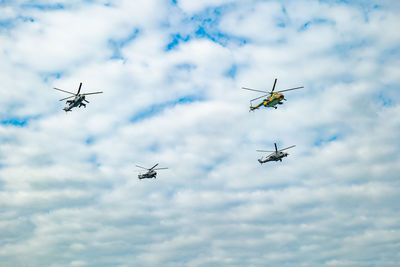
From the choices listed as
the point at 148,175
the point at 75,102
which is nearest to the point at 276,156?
the point at 148,175

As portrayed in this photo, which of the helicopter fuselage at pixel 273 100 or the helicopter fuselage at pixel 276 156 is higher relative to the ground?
the helicopter fuselage at pixel 273 100

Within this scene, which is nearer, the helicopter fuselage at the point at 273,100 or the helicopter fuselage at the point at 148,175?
the helicopter fuselage at the point at 273,100

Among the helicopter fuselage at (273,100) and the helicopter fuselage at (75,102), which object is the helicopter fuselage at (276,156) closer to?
the helicopter fuselage at (273,100)

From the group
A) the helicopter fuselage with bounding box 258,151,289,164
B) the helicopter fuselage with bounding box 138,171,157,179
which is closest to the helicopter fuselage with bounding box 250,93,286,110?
the helicopter fuselage with bounding box 258,151,289,164

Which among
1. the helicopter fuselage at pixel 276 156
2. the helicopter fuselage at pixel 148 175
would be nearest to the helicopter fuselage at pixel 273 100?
the helicopter fuselage at pixel 276 156

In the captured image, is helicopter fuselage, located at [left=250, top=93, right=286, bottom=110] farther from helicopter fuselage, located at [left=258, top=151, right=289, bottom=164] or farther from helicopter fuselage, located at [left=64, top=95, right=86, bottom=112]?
helicopter fuselage, located at [left=64, top=95, right=86, bottom=112]

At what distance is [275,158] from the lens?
13862 centimetres

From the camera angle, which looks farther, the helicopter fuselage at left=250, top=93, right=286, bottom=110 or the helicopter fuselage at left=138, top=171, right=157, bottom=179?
the helicopter fuselage at left=138, top=171, right=157, bottom=179

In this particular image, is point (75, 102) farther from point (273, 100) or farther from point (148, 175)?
point (273, 100)

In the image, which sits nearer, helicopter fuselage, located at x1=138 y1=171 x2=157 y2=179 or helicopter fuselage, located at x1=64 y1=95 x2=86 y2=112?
helicopter fuselage, located at x1=64 y1=95 x2=86 y2=112

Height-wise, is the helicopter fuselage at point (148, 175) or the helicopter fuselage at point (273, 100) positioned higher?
the helicopter fuselage at point (273, 100)

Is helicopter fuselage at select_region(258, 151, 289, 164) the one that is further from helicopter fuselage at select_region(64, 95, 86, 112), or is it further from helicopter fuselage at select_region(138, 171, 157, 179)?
helicopter fuselage at select_region(64, 95, 86, 112)

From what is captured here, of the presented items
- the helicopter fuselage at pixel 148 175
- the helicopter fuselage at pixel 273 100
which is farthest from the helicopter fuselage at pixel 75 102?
the helicopter fuselage at pixel 273 100

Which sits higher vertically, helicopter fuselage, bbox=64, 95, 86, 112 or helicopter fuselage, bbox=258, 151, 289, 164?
helicopter fuselage, bbox=64, 95, 86, 112
